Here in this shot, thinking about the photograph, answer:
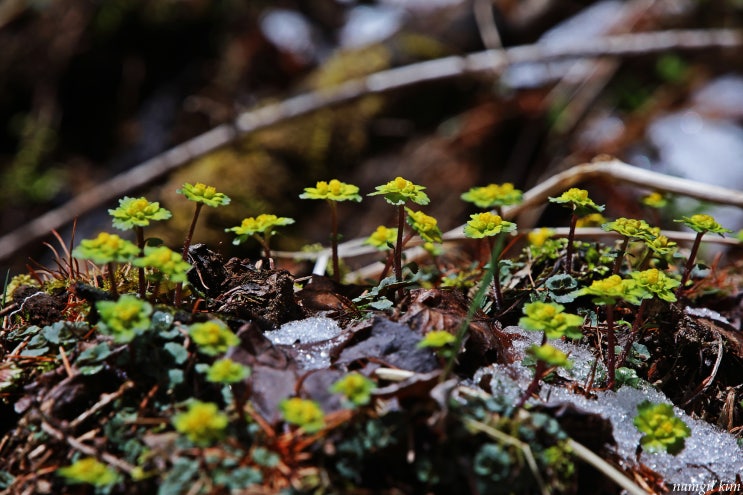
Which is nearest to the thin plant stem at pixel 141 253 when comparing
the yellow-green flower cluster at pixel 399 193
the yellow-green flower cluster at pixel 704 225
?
the yellow-green flower cluster at pixel 399 193

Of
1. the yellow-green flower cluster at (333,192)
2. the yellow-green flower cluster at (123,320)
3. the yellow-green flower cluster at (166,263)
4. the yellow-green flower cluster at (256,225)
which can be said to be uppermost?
the yellow-green flower cluster at (166,263)

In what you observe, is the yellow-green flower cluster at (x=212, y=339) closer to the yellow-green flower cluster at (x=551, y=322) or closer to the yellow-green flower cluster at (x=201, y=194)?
the yellow-green flower cluster at (x=201, y=194)

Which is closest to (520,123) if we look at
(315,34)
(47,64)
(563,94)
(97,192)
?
(563,94)

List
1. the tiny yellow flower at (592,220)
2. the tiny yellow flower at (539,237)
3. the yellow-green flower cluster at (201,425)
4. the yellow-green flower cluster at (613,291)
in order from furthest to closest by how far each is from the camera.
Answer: the tiny yellow flower at (592,220) → the tiny yellow flower at (539,237) → the yellow-green flower cluster at (613,291) → the yellow-green flower cluster at (201,425)

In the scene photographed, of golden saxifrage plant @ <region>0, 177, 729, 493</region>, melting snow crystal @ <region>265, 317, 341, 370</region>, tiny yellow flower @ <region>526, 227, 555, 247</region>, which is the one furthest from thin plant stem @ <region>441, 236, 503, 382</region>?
tiny yellow flower @ <region>526, 227, 555, 247</region>

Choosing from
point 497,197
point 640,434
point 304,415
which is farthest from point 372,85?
point 304,415
